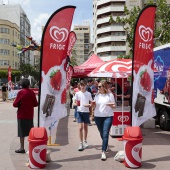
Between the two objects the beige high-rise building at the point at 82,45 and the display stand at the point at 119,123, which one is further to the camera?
the beige high-rise building at the point at 82,45

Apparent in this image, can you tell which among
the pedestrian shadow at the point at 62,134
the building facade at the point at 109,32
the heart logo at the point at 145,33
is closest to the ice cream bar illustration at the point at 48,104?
the pedestrian shadow at the point at 62,134

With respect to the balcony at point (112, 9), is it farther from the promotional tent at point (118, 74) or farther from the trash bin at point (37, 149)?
the trash bin at point (37, 149)

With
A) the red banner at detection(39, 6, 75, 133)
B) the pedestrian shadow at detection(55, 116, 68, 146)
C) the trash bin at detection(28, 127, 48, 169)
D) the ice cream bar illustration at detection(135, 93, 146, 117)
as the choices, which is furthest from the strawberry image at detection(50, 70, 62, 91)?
the pedestrian shadow at detection(55, 116, 68, 146)

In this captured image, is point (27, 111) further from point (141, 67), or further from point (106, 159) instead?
point (141, 67)

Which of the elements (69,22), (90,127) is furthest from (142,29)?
(90,127)

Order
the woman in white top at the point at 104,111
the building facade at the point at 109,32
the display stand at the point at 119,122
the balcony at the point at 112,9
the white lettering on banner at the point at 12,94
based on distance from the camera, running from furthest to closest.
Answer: the building facade at the point at 109,32
the balcony at the point at 112,9
the white lettering on banner at the point at 12,94
the display stand at the point at 119,122
the woman in white top at the point at 104,111

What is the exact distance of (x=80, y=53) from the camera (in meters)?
148

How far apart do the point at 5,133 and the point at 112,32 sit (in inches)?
2670

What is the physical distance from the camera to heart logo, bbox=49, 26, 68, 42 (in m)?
6.87

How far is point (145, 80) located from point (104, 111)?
1.21 meters

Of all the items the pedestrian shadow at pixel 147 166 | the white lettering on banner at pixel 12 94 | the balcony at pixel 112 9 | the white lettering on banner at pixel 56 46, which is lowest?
the pedestrian shadow at pixel 147 166

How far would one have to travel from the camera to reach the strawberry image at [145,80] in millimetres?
7035

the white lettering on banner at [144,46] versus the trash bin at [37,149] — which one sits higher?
the white lettering on banner at [144,46]

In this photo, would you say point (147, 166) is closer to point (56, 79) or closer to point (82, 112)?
point (82, 112)
